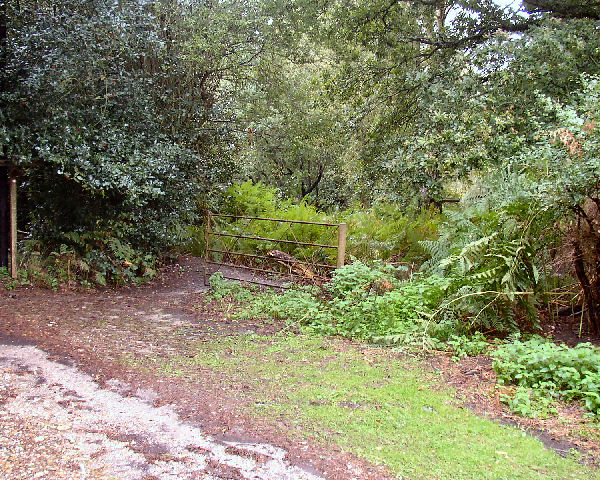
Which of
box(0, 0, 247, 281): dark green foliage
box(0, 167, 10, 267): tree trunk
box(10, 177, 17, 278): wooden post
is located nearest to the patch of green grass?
box(0, 0, 247, 281): dark green foliage

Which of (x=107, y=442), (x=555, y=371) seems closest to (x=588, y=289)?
(x=555, y=371)

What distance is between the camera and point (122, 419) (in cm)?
354

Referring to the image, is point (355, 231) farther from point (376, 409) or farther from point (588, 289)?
point (376, 409)

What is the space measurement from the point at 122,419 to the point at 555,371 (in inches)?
125

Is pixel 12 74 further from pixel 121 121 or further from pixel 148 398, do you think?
pixel 148 398

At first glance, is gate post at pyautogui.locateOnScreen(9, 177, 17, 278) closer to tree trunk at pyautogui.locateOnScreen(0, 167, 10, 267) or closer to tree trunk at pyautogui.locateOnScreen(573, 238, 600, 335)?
tree trunk at pyautogui.locateOnScreen(0, 167, 10, 267)

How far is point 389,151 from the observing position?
31.7ft

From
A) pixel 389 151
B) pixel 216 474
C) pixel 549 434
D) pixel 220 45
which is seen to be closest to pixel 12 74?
pixel 220 45

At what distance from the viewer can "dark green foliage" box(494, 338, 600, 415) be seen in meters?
3.71

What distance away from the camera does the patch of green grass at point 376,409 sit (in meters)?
2.93

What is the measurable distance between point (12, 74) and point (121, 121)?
1595 mm

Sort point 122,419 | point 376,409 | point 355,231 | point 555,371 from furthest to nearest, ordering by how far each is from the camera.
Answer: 1. point 355,231
2. point 555,371
3. point 376,409
4. point 122,419

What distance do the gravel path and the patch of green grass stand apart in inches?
20.3

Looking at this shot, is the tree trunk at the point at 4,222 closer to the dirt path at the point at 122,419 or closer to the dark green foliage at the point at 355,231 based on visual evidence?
the dirt path at the point at 122,419
